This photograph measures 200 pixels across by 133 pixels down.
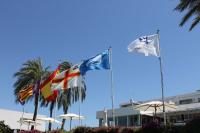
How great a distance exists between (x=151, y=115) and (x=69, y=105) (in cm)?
1305

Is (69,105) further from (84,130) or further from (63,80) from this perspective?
(84,130)

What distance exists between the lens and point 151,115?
49.3 m

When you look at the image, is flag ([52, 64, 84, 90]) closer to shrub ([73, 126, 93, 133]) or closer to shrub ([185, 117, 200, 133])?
shrub ([73, 126, 93, 133])

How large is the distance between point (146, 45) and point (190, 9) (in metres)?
4.07

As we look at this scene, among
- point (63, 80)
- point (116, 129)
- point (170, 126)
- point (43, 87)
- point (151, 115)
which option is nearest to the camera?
point (170, 126)

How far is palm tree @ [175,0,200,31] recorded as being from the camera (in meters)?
26.9

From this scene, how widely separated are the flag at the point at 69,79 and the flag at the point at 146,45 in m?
7.49

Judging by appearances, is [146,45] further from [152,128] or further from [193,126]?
[193,126]

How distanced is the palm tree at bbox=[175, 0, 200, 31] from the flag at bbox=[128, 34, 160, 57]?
2.33 meters

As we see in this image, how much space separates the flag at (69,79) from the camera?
3347cm

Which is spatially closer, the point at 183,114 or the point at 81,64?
the point at 81,64

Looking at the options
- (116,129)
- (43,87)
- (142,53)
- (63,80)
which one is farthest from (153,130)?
(43,87)

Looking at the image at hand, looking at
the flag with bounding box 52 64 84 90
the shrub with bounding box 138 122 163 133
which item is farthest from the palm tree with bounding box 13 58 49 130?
the shrub with bounding box 138 122 163 133

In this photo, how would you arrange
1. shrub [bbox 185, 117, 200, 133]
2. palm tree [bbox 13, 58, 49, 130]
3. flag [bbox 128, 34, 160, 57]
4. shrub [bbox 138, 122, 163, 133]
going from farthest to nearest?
palm tree [bbox 13, 58, 49, 130]
flag [bbox 128, 34, 160, 57]
shrub [bbox 138, 122, 163, 133]
shrub [bbox 185, 117, 200, 133]
